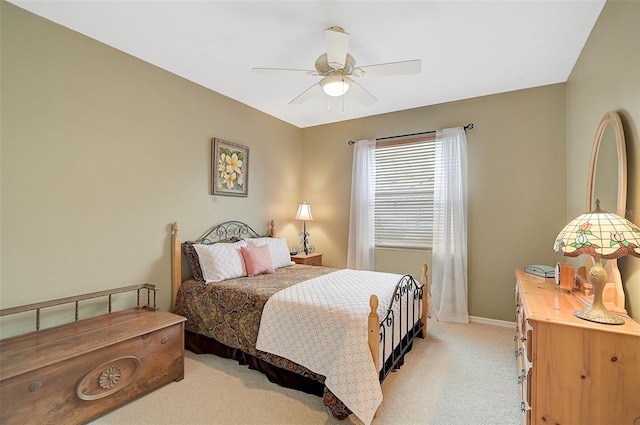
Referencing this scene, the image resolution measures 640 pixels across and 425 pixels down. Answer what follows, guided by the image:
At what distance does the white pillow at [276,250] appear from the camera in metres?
3.55

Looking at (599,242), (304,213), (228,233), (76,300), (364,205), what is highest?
(364,205)

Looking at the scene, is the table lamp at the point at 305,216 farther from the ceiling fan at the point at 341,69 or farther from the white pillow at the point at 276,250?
the ceiling fan at the point at 341,69

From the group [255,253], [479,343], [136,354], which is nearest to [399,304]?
[479,343]

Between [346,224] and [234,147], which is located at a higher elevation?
[234,147]

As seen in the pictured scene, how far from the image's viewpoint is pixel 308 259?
13.7 feet

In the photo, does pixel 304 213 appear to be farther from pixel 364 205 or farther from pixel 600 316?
pixel 600 316

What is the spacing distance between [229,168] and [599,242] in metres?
3.31

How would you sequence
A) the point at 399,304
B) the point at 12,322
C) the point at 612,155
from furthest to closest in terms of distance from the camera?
1. the point at 399,304
2. the point at 12,322
3. the point at 612,155

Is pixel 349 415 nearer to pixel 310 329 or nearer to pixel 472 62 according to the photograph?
pixel 310 329

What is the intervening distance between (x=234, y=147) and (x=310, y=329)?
8.03 feet

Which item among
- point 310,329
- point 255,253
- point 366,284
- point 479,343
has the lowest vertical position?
point 479,343

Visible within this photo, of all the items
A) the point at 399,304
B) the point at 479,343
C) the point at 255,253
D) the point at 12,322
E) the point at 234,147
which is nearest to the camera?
the point at 12,322

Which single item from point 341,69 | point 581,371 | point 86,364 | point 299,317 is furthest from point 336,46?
point 86,364

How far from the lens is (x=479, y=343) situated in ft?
9.70
